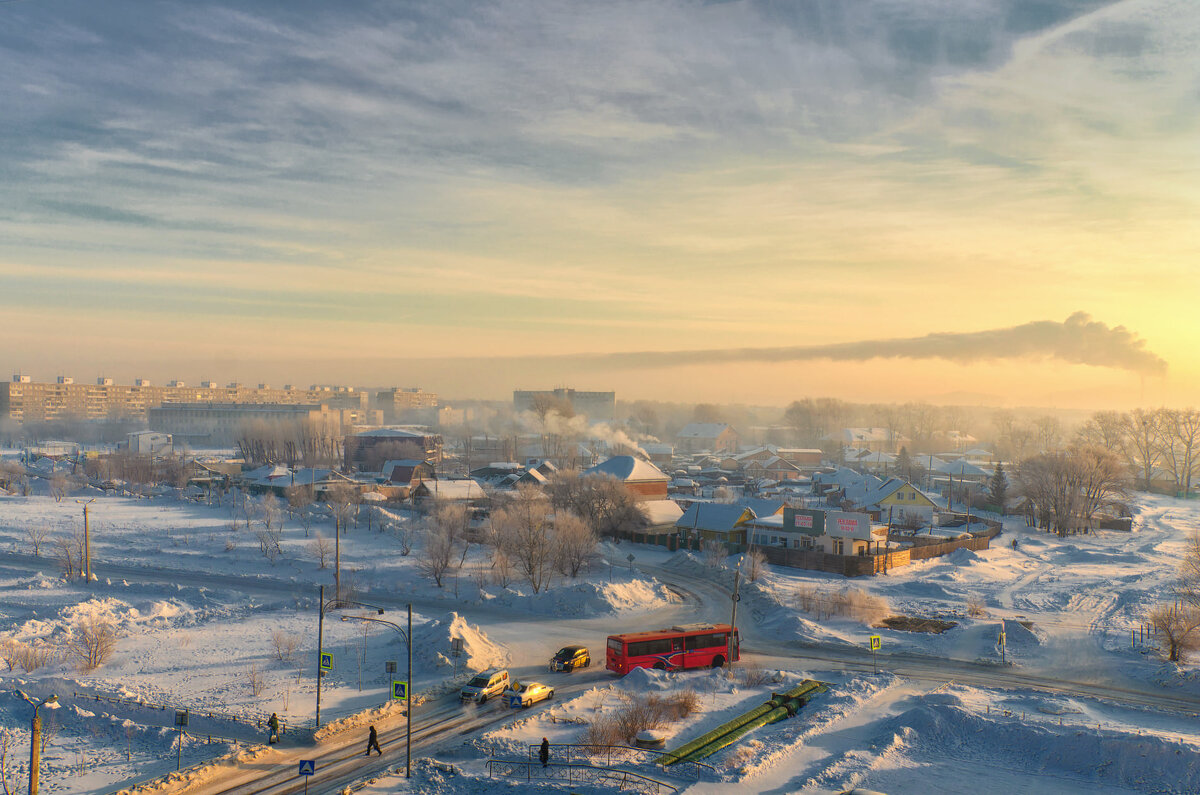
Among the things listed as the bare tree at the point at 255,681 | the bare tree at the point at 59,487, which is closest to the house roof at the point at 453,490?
the bare tree at the point at 59,487

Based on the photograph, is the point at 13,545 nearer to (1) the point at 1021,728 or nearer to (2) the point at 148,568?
(2) the point at 148,568

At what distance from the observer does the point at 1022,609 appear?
1956 inches

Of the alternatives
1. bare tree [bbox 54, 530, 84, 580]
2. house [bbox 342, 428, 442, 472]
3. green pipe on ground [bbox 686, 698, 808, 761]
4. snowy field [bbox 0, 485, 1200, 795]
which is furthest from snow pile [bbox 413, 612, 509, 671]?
house [bbox 342, 428, 442, 472]

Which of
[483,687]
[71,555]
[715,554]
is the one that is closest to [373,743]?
Answer: [483,687]

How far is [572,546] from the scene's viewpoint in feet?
185

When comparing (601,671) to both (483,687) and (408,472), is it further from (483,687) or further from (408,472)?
(408,472)

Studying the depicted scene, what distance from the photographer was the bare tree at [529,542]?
52.5 meters

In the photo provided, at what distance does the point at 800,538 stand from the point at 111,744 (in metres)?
49.6

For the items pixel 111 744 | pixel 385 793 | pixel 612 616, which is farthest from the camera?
pixel 612 616

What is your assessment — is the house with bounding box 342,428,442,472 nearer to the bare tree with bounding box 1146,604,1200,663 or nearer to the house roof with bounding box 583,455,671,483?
the house roof with bounding box 583,455,671,483

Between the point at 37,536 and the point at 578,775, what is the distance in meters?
64.1

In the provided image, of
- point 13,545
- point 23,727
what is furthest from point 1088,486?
point 13,545

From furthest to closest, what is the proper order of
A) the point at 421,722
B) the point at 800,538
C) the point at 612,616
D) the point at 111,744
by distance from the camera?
the point at 800,538 < the point at 612,616 < the point at 421,722 < the point at 111,744

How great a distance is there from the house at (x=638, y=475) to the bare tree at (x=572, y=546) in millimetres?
30271
